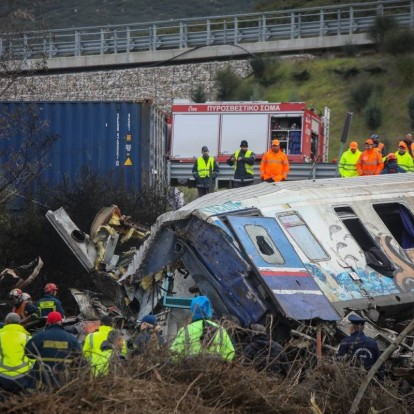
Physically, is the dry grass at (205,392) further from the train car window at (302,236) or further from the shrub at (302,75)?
the shrub at (302,75)

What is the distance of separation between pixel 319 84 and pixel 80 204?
26.1 metres

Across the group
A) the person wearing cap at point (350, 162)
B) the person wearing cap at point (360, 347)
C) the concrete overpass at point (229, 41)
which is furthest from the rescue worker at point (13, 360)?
the concrete overpass at point (229, 41)

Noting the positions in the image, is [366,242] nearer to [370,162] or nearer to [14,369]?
[14,369]

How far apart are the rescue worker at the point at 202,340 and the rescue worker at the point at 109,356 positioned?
47cm

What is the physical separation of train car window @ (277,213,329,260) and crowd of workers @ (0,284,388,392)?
248 cm

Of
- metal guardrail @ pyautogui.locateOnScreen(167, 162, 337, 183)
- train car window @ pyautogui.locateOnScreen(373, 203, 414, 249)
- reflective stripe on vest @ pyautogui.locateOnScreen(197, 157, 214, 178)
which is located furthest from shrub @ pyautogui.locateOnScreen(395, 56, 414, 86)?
train car window @ pyautogui.locateOnScreen(373, 203, 414, 249)

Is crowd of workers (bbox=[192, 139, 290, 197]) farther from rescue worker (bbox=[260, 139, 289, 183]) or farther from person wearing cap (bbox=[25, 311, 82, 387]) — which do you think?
person wearing cap (bbox=[25, 311, 82, 387])

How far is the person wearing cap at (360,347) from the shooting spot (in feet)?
37.1

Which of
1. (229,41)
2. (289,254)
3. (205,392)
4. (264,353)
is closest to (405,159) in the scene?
Answer: (289,254)

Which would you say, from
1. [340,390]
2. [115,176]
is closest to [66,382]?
[340,390]

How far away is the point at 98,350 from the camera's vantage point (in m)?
10.2

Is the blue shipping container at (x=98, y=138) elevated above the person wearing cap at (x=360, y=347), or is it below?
above

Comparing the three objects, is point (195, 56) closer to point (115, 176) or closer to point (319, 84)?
point (319, 84)

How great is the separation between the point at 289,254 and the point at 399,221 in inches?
79.0
